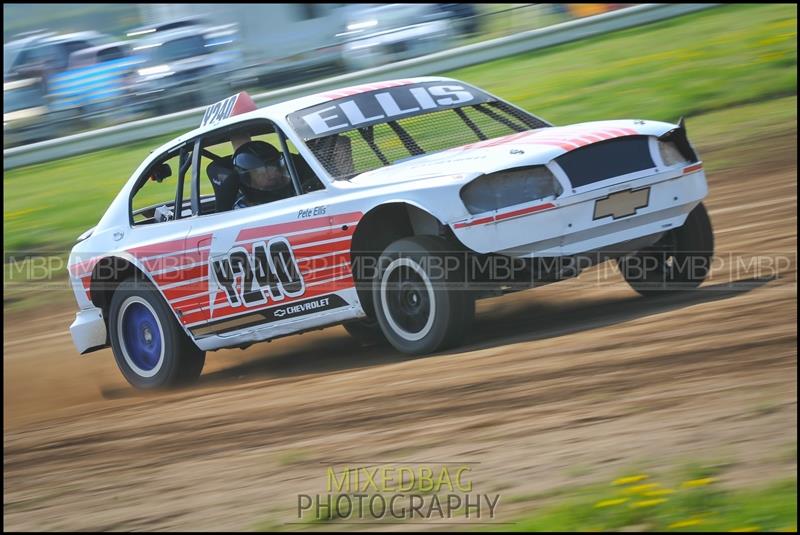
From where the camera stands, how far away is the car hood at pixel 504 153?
6.26 metres

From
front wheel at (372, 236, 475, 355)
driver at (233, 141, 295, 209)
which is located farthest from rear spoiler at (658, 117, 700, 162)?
driver at (233, 141, 295, 209)

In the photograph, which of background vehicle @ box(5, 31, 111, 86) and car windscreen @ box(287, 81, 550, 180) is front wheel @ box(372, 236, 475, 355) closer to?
car windscreen @ box(287, 81, 550, 180)

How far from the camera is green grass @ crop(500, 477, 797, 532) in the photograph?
3760mm

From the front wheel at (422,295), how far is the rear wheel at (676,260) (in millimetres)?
1317

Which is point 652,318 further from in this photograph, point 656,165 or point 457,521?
point 457,521

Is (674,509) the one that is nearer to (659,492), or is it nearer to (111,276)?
(659,492)

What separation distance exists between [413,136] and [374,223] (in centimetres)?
83

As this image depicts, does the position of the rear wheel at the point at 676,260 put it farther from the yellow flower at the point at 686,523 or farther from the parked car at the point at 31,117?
the parked car at the point at 31,117

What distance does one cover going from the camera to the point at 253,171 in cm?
741

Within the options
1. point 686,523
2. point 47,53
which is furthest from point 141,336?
point 47,53

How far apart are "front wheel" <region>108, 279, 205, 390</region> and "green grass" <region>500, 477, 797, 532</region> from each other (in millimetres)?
4346

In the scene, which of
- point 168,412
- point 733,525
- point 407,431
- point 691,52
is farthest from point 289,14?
point 733,525

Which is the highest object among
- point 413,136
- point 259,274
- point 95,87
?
point 95,87

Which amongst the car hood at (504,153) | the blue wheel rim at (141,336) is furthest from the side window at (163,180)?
the car hood at (504,153)
